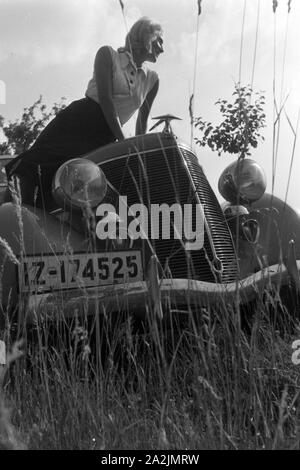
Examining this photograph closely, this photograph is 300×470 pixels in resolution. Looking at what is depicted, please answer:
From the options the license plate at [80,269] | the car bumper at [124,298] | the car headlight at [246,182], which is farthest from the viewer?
the car headlight at [246,182]

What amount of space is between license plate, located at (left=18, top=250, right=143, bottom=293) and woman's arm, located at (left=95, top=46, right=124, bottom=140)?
1.07 metres

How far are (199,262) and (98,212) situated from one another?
0.60m

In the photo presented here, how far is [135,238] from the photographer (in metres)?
3.11

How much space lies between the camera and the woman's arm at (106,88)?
381cm

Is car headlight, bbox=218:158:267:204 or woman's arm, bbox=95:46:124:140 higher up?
woman's arm, bbox=95:46:124:140

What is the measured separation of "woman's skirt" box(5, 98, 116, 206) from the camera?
148 inches

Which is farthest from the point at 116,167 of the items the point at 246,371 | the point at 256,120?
the point at 246,371

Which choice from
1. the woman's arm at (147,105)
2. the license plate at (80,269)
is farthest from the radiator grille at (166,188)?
the woman's arm at (147,105)

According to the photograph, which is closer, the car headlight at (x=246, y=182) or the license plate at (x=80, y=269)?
the license plate at (x=80, y=269)

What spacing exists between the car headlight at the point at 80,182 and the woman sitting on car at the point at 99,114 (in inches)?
12.3

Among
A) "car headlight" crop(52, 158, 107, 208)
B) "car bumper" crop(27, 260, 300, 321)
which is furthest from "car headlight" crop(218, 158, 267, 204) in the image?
"car bumper" crop(27, 260, 300, 321)
